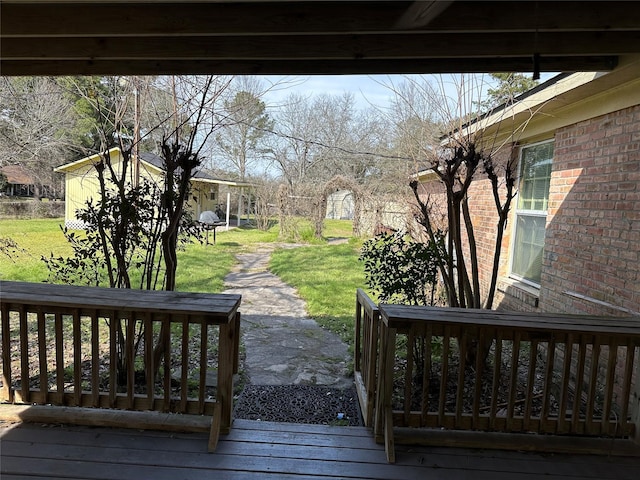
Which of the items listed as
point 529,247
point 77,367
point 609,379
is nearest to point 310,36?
point 77,367

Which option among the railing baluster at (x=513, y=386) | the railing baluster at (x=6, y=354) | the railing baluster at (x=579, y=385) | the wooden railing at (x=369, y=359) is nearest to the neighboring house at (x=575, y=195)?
the railing baluster at (x=579, y=385)

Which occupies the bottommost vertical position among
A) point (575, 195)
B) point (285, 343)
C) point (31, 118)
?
point (285, 343)

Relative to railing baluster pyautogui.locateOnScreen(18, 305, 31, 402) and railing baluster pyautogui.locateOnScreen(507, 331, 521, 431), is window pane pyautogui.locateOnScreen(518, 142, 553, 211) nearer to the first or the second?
railing baluster pyautogui.locateOnScreen(507, 331, 521, 431)

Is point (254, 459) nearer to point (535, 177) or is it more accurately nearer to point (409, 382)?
point (409, 382)

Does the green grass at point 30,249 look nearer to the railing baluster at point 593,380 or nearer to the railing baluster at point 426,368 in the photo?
the railing baluster at point 426,368

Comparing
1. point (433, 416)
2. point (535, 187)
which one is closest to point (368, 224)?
point (535, 187)

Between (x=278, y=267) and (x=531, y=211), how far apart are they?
568 cm

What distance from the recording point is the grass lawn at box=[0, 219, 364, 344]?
648cm

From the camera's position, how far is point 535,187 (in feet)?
15.6

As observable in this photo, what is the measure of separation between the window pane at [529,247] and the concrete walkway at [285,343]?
2241 millimetres

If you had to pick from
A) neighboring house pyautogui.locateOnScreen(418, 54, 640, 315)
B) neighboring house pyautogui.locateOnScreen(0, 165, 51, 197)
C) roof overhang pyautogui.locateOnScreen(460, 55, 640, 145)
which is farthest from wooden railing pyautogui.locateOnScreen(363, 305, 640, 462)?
neighboring house pyautogui.locateOnScreen(0, 165, 51, 197)

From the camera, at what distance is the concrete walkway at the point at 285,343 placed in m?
3.88

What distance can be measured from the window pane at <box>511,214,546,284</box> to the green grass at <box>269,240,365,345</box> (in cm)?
213

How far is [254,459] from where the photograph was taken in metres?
2.23
